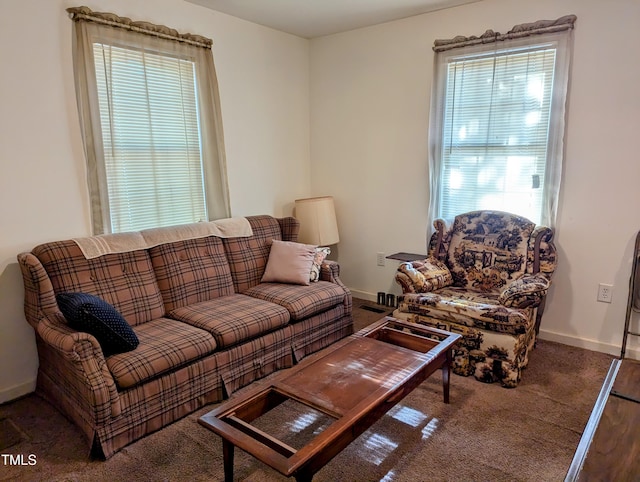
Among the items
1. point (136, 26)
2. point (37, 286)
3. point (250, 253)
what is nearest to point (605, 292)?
point (250, 253)

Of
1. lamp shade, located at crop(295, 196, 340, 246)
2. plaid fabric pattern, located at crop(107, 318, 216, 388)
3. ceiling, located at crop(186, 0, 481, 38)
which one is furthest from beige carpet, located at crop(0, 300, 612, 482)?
ceiling, located at crop(186, 0, 481, 38)

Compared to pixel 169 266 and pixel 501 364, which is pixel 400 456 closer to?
pixel 501 364

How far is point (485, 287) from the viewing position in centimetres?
314

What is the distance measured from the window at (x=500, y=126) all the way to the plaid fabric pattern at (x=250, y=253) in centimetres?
142

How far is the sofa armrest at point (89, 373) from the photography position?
195cm

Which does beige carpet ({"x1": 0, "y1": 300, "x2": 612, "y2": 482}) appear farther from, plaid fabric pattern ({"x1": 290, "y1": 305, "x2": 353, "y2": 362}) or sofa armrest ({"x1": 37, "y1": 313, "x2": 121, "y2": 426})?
plaid fabric pattern ({"x1": 290, "y1": 305, "x2": 353, "y2": 362})

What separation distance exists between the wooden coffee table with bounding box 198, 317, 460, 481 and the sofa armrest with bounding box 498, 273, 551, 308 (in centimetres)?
56

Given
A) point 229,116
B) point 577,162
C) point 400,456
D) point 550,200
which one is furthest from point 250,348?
point 577,162

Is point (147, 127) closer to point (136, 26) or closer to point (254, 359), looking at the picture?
point (136, 26)

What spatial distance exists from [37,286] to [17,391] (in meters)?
0.77

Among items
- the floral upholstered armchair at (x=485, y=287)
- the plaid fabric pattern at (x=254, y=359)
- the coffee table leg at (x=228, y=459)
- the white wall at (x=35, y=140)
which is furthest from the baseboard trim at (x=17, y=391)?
the floral upholstered armchair at (x=485, y=287)

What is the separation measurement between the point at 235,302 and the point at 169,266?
0.50 m

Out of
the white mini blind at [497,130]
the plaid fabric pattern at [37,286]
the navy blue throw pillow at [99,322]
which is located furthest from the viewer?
the white mini blind at [497,130]

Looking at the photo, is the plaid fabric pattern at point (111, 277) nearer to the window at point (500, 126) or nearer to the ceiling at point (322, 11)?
the ceiling at point (322, 11)
